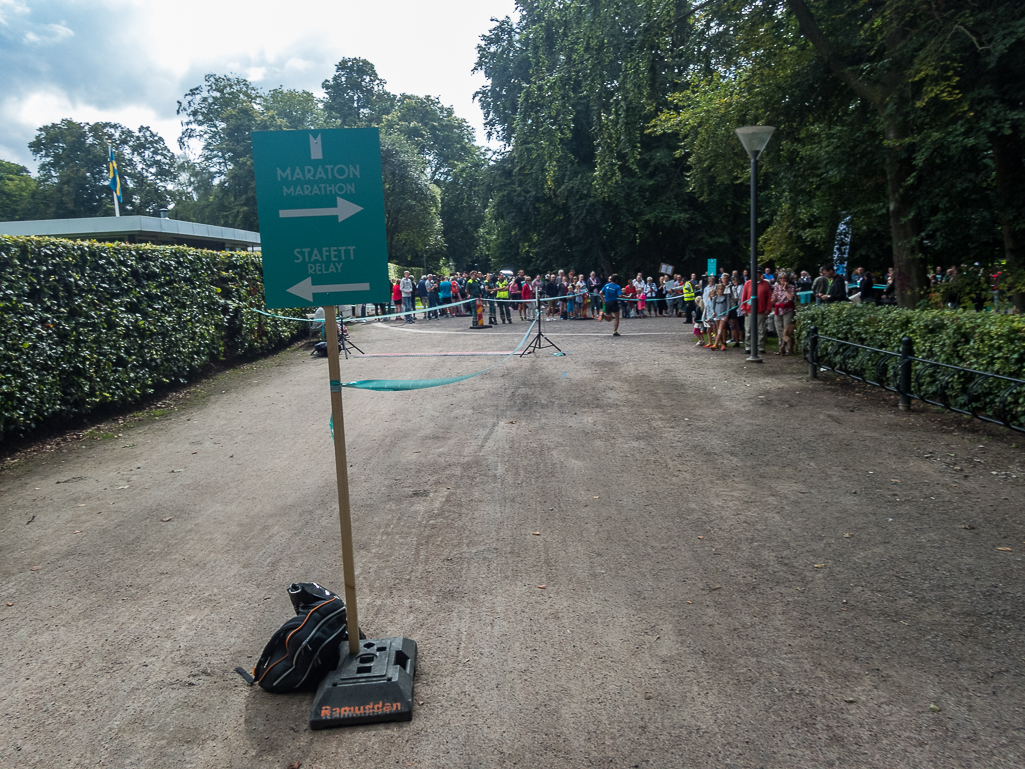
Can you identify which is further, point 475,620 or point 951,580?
point 951,580

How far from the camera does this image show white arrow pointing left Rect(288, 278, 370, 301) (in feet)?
12.1

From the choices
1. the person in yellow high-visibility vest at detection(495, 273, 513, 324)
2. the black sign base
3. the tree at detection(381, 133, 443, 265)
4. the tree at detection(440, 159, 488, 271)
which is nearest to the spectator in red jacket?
the person in yellow high-visibility vest at detection(495, 273, 513, 324)

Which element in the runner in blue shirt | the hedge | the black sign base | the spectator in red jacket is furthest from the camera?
the runner in blue shirt

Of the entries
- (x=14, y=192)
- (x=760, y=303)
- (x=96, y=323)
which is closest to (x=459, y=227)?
(x=760, y=303)

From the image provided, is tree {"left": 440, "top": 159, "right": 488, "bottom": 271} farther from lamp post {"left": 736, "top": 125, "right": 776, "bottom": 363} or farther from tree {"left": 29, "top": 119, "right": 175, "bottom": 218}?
lamp post {"left": 736, "top": 125, "right": 776, "bottom": 363}

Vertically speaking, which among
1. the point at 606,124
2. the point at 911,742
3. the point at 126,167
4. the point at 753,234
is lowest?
the point at 911,742

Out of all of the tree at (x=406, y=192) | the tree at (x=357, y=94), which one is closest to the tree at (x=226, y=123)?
the tree at (x=357, y=94)

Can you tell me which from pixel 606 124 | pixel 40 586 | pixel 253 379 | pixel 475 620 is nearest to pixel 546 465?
pixel 475 620

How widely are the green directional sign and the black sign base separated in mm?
1899

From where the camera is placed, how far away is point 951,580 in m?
4.79

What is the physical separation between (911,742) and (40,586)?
5508 millimetres

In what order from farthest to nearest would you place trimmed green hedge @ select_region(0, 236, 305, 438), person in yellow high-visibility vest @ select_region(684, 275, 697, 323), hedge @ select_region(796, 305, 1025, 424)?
person in yellow high-visibility vest @ select_region(684, 275, 697, 323) < trimmed green hedge @ select_region(0, 236, 305, 438) < hedge @ select_region(796, 305, 1025, 424)

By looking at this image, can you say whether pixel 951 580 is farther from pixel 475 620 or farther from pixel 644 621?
pixel 475 620

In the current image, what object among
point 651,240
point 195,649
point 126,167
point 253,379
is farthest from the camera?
point 126,167
